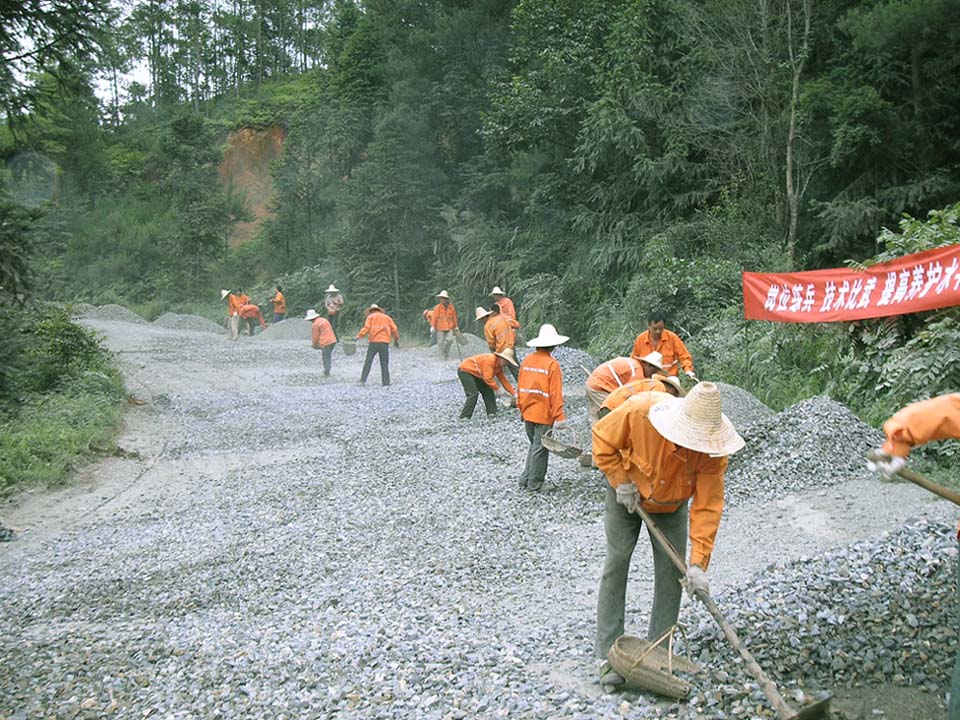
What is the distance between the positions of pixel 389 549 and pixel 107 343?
2020 cm

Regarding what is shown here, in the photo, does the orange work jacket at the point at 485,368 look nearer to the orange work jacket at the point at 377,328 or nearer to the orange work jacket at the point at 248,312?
the orange work jacket at the point at 377,328

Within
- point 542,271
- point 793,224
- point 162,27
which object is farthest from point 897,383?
point 162,27

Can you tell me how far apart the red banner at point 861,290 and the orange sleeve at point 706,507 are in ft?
18.8

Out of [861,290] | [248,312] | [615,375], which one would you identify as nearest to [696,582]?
[615,375]

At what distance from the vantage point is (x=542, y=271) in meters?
24.6

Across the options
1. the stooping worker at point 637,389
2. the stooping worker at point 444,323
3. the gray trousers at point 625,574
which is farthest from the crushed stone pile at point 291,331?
the gray trousers at point 625,574

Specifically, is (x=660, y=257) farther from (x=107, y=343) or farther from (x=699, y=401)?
(x=107, y=343)

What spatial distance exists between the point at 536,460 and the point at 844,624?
446 cm

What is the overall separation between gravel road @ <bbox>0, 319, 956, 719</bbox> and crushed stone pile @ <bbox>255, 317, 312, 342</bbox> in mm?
14621

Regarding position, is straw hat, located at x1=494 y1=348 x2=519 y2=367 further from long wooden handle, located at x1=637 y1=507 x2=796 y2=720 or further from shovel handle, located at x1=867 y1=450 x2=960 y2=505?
shovel handle, located at x1=867 y1=450 x2=960 y2=505

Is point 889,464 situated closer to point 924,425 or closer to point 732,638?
point 924,425

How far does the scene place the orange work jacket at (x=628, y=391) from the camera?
507 cm

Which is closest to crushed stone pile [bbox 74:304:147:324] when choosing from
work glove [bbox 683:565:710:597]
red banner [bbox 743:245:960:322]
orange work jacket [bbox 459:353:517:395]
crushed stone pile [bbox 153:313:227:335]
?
crushed stone pile [bbox 153:313:227:335]

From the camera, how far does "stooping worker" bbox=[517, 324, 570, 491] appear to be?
9031mm
